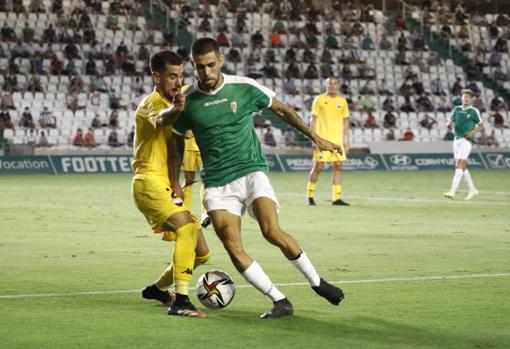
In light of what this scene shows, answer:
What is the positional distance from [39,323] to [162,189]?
152 centimetres

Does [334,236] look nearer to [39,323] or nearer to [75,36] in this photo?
[39,323]

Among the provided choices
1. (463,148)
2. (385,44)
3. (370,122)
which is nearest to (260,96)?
(463,148)

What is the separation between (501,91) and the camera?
49.0 meters

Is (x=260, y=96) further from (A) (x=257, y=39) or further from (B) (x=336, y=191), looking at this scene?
(A) (x=257, y=39)

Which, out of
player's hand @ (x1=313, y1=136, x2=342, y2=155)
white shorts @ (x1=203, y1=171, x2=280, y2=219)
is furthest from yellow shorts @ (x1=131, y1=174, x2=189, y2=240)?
player's hand @ (x1=313, y1=136, x2=342, y2=155)

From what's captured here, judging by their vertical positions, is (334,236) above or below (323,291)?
below

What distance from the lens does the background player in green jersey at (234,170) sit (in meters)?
8.95

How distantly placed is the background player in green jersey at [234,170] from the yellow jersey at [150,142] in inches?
9.2

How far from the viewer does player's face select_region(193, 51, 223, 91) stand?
28.8 ft

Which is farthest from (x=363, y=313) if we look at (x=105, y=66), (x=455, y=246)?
(x=105, y=66)

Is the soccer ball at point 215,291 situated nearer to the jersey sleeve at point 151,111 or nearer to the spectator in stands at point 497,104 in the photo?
the jersey sleeve at point 151,111

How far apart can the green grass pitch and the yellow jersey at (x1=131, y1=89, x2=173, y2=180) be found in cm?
120

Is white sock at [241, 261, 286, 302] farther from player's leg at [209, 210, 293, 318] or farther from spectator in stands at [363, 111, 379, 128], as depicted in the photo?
spectator in stands at [363, 111, 379, 128]

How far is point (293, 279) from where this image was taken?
445 inches
